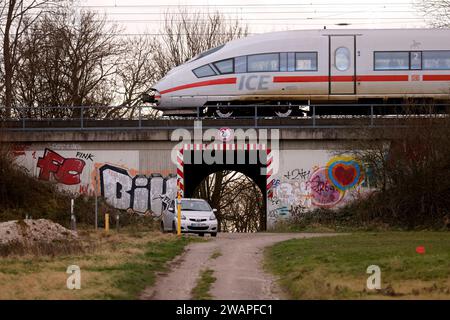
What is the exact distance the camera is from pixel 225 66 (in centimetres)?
4012

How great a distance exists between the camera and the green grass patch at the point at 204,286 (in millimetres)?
16281

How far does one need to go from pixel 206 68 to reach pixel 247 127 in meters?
2.90

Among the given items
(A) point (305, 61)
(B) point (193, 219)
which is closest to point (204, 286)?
(B) point (193, 219)

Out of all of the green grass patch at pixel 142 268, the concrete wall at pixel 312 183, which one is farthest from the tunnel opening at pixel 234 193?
the green grass patch at pixel 142 268

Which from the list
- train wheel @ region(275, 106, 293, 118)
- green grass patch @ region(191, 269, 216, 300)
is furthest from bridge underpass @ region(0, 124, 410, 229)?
green grass patch @ region(191, 269, 216, 300)

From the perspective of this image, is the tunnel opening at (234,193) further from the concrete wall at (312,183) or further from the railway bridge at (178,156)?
the concrete wall at (312,183)

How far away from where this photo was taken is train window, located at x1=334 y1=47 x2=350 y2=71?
39781mm

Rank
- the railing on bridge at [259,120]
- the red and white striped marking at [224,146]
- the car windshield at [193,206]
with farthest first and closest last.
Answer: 1. the red and white striped marking at [224,146]
2. the railing on bridge at [259,120]
3. the car windshield at [193,206]

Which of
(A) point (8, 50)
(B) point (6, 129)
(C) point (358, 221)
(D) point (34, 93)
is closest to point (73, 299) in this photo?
(C) point (358, 221)

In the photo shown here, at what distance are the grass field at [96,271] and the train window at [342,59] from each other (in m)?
14.7

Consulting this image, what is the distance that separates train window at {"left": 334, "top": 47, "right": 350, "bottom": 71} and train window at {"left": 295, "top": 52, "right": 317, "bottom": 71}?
84 centimetres

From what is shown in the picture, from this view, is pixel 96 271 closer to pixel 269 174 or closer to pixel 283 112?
pixel 269 174

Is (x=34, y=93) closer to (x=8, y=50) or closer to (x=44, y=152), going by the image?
(x=8, y=50)

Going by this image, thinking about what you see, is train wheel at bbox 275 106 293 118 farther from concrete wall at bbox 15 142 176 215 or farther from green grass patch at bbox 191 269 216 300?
green grass patch at bbox 191 269 216 300
